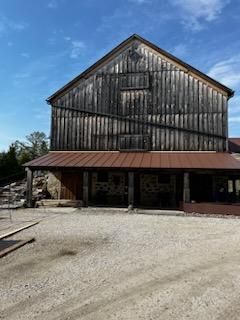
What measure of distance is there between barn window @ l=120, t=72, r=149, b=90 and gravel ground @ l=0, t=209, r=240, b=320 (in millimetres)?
11455

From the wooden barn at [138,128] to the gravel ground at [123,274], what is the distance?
7783 millimetres

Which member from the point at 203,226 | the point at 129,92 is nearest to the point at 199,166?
the point at 203,226

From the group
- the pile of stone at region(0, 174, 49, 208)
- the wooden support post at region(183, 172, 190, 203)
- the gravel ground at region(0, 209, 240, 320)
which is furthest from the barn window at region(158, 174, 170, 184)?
the gravel ground at region(0, 209, 240, 320)

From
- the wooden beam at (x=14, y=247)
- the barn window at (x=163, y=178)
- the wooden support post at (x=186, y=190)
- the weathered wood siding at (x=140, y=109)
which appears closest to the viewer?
the wooden beam at (x=14, y=247)

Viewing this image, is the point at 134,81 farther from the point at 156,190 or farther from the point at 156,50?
the point at 156,190

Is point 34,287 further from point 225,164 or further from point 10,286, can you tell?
point 225,164

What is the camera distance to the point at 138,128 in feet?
68.1

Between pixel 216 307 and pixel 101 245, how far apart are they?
465 centimetres

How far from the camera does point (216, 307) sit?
5137mm

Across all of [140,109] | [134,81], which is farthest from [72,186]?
[134,81]

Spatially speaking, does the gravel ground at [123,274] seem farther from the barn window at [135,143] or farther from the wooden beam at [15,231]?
the barn window at [135,143]

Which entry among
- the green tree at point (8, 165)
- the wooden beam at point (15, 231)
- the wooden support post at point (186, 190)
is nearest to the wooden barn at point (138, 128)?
the wooden support post at point (186, 190)

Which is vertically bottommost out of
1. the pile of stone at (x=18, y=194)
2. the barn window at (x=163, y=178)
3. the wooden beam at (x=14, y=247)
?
the wooden beam at (x=14, y=247)

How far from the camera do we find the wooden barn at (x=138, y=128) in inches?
770
